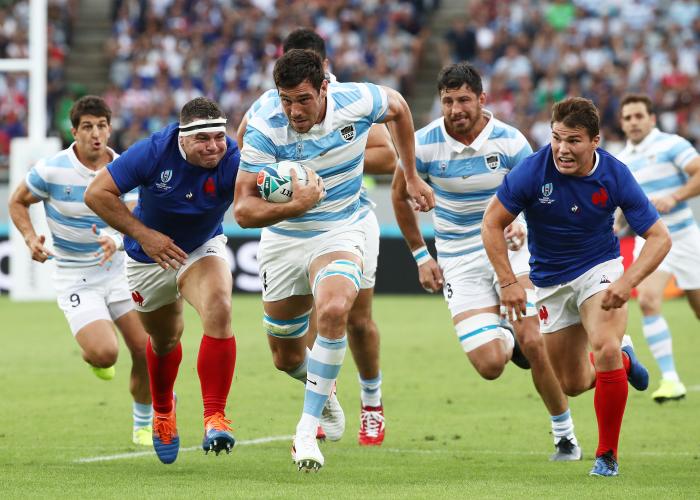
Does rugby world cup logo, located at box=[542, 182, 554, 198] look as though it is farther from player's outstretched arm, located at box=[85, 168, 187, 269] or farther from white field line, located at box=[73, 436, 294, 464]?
white field line, located at box=[73, 436, 294, 464]

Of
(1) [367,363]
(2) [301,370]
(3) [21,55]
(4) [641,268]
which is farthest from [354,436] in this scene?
(3) [21,55]

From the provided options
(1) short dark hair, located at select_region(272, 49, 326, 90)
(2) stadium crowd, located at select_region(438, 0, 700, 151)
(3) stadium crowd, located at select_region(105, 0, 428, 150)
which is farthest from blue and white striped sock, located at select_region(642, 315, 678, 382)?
(3) stadium crowd, located at select_region(105, 0, 428, 150)

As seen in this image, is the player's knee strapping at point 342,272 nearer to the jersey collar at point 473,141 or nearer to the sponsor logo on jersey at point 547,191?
the sponsor logo on jersey at point 547,191

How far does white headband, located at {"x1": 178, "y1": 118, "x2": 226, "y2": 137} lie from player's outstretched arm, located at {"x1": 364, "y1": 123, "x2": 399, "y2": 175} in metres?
2.02

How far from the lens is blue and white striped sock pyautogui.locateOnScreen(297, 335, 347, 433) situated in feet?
24.3

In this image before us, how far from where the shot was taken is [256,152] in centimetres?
760

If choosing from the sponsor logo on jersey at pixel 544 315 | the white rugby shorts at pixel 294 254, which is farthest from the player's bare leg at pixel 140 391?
the sponsor logo on jersey at pixel 544 315

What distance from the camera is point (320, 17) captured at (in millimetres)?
27766

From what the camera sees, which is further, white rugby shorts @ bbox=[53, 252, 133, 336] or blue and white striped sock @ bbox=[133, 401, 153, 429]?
white rugby shorts @ bbox=[53, 252, 133, 336]

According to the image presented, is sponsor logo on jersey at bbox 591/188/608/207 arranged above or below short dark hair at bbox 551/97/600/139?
below

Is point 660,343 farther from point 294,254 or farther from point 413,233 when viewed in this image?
point 294,254

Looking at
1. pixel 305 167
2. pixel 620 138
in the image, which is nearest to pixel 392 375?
pixel 305 167

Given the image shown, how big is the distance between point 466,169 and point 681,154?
3.46 m

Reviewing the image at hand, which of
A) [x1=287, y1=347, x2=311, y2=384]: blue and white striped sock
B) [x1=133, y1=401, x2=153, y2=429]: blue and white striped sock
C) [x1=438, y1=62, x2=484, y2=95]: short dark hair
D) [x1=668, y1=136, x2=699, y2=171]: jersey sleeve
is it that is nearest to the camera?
[x1=438, y1=62, x2=484, y2=95]: short dark hair
